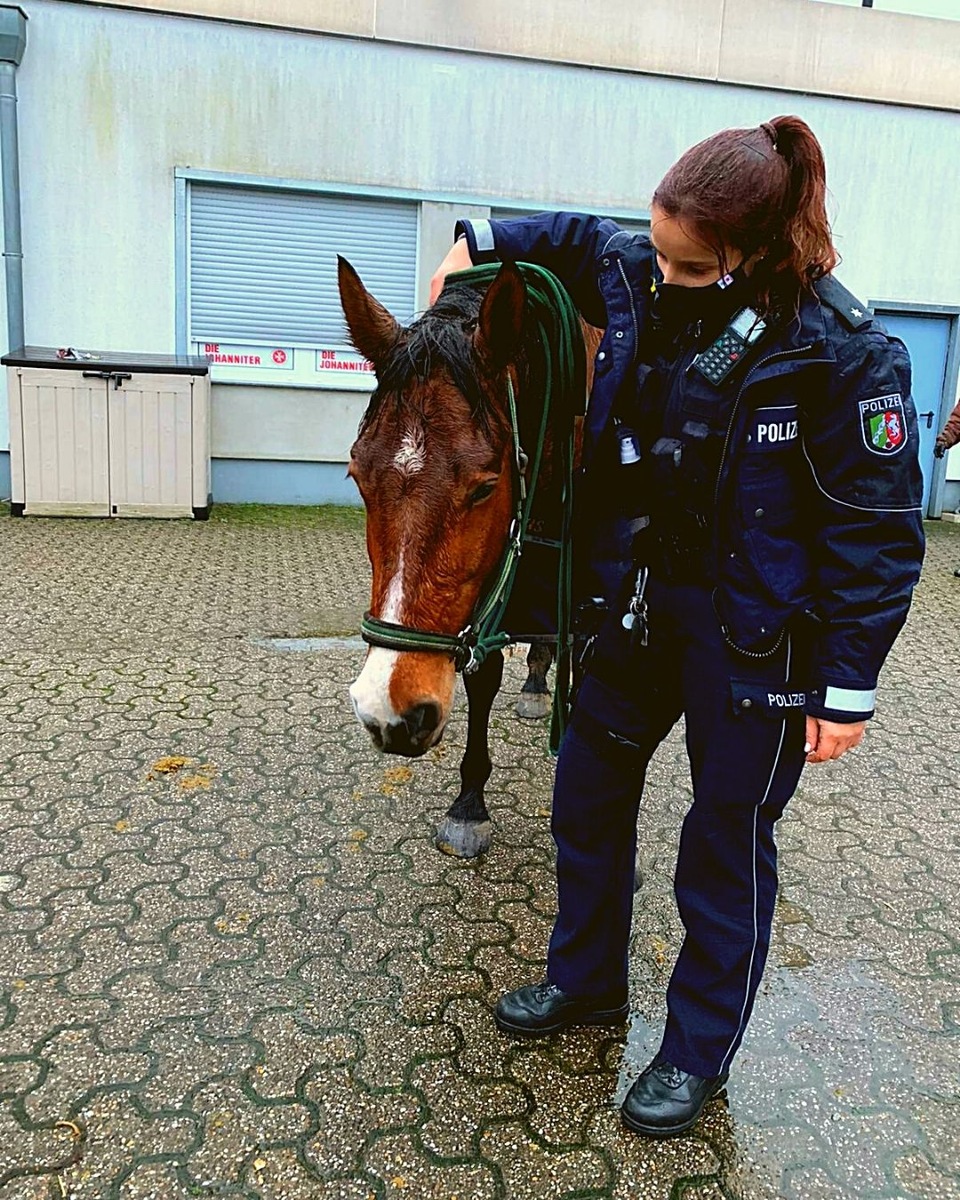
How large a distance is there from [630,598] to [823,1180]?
1.37 metres

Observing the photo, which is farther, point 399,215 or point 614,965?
point 399,215

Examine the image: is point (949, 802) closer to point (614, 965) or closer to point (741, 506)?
point (614, 965)

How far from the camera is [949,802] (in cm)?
→ 418

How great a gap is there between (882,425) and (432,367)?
96 cm

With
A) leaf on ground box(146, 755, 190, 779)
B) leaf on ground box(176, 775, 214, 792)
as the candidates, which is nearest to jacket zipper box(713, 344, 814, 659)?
leaf on ground box(176, 775, 214, 792)

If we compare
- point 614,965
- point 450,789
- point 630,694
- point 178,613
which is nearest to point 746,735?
point 630,694

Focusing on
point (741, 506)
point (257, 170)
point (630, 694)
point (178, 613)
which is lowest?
point (178, 613)

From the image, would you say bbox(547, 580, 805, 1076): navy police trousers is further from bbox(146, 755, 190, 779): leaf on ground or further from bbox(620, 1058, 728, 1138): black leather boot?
bbox(146, 755, 190, 779): leaf on ground

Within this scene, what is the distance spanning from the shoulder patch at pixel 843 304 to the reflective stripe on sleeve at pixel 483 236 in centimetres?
99

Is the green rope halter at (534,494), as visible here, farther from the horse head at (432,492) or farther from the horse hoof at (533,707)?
the horse hoof at (533,707)

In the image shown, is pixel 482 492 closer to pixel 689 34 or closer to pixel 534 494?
pixel 534 494

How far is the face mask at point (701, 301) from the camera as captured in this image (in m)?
1.91

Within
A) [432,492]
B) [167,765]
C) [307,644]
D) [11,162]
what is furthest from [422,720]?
[11,162]

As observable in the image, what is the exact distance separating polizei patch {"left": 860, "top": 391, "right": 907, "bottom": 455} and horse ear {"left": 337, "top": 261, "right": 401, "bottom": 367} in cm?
109
